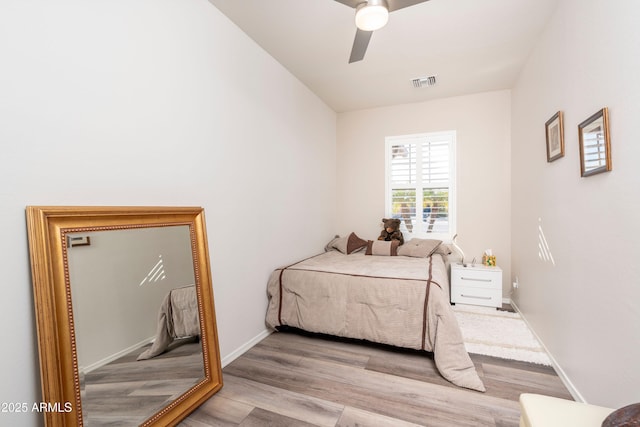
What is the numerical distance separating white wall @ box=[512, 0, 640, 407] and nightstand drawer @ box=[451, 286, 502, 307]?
70 centimetres

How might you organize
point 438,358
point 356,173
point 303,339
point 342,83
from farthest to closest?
point 356,173, point 342,83, point 303,339, point 438,358

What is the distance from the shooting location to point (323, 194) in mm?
4102

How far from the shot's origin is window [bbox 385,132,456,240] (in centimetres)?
399

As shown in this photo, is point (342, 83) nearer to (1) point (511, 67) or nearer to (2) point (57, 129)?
(1) point (511, 67)

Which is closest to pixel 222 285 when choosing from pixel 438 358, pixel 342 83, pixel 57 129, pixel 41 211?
pixel 41 211

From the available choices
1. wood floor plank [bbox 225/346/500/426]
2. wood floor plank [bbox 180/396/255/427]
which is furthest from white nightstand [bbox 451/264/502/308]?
wood floor plank [bbox 180/396/255/427]

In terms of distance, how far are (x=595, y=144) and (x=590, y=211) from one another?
37 cm

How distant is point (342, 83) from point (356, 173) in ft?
4.68

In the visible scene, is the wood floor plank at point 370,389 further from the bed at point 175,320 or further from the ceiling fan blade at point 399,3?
the ceiling fan blade at point 399,3

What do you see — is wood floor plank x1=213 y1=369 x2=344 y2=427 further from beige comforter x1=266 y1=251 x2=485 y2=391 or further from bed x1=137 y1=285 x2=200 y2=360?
beige comforter x1=266 y1=251 x2=485 y2=391

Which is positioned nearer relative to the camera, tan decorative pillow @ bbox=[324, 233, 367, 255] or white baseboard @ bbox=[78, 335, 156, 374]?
white baseboard @ bbox=[78, 335, 156, 374]

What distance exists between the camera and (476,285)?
135 inches

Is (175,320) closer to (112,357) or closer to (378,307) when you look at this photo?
(112,357)

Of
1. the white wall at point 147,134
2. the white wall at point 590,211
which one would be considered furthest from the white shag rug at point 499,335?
the white wall at point 147,134
